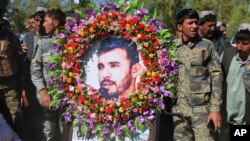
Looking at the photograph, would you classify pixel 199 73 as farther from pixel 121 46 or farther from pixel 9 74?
pixel 9 74

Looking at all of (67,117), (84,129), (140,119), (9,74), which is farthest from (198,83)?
(9,74)

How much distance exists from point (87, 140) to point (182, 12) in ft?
5.29

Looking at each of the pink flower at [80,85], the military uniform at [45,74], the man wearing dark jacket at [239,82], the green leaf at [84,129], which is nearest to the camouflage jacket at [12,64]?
the military uniform at [45,74]

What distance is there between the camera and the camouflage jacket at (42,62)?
18.6ft

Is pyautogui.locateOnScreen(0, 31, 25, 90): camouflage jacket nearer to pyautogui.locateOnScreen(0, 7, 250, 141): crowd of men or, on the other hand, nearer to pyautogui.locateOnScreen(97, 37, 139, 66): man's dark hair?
pyautogui.locateOnScreen(0, 7, 250, 141): crowd of men

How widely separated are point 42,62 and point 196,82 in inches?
71.2

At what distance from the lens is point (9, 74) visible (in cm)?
580

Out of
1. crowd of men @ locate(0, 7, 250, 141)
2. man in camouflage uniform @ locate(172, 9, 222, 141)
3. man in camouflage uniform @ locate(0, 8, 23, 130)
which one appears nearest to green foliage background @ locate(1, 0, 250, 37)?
crowd of men @ locate(0, 7, 250, 141)

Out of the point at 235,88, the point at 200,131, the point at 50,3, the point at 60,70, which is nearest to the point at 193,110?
the point at 200,131

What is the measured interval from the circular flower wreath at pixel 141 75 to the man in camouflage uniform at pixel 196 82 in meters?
0.18

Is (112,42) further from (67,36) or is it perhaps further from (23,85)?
(23,85)

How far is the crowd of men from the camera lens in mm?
5059

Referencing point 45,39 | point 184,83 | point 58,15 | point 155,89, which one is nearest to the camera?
point 155,89

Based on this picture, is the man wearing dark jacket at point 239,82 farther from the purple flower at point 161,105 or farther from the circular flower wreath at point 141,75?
the purple flower at point 161,105
